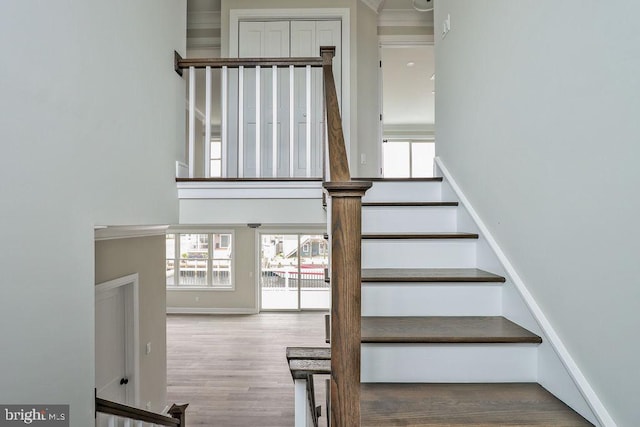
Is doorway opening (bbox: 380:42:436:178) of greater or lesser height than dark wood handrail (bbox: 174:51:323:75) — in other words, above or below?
above

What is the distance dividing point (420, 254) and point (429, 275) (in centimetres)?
29

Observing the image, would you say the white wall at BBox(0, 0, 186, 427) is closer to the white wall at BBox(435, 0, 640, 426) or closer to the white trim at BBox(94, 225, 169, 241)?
the white trim at BBox(94, 225, 169, 241)

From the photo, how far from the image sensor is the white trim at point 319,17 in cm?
452

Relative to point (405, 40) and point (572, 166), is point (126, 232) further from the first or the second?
point (405, 40)

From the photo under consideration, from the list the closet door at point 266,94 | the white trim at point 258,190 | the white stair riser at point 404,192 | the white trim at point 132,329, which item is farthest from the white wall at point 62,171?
the closet door at point 266,94

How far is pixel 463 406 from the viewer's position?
4.46 ft

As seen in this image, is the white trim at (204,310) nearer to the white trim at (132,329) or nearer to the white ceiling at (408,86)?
the white trim at (132,329)

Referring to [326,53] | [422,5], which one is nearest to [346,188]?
[326,53]

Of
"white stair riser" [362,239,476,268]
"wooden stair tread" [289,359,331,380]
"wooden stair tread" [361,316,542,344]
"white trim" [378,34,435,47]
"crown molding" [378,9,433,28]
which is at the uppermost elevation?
"crown molding" [378,9,433,28]

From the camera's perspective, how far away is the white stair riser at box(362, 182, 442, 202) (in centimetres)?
280

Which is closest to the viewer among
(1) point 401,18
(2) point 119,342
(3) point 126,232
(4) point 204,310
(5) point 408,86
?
(3) point 126,232

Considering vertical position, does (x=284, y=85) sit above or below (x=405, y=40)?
below

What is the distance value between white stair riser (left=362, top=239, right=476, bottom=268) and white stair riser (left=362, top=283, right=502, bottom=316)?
33cm

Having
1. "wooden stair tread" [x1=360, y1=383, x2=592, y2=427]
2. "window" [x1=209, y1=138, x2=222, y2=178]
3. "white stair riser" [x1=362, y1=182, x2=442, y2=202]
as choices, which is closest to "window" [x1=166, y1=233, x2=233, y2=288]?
"window" [x1=209, y1=138, x2=222, y2=178]
